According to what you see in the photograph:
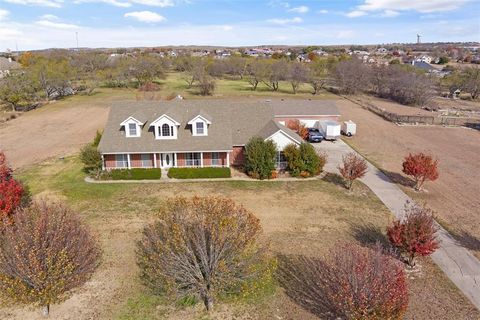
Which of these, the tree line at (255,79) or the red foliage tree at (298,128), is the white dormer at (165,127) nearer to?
the red foliage tree at (298,128)

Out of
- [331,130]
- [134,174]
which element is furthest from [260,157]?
[331,130]

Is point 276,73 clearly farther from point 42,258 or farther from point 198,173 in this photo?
point 42,258

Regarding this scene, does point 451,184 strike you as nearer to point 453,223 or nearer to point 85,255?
point 453,223

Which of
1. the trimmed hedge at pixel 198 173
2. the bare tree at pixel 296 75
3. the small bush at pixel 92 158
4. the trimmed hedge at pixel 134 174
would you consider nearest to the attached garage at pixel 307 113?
the trimmed hedge at pixel 198 173

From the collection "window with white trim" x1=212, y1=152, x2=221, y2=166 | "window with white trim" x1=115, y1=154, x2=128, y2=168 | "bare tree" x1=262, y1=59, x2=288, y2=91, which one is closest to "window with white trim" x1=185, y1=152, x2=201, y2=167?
"window with white trim" x1=212, y1=152, x2=221, y2=166

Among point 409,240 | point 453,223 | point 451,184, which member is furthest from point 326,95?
point 409,240

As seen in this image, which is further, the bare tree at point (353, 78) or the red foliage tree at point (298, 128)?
the bare tree at point (353, 78)
